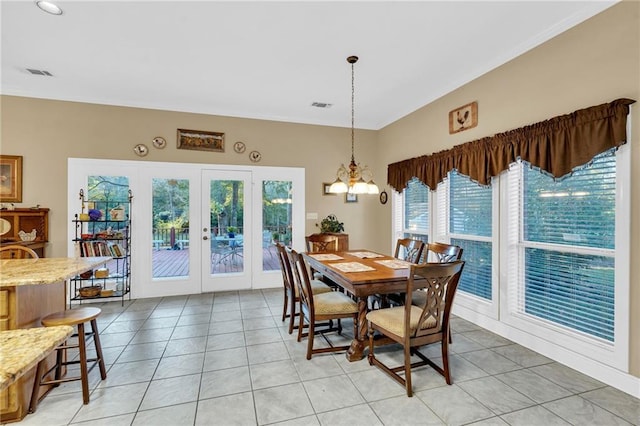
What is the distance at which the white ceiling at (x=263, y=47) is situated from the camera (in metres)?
2.54

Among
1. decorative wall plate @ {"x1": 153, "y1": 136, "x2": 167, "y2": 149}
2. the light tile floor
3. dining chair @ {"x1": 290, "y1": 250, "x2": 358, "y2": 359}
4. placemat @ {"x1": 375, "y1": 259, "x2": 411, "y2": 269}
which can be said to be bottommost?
the light tile floor

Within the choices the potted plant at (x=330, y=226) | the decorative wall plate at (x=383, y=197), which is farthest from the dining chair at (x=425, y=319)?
the decorative wall plate at (x=383, y=197)

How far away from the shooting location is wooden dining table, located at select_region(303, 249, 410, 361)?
2.52 metres

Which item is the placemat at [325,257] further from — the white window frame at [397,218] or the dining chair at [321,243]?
the white window frame at [397,218]

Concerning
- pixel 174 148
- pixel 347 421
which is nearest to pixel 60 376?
pixel 347 421

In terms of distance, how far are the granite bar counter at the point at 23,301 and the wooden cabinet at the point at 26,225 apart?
226 cm

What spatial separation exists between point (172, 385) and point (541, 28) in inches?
170

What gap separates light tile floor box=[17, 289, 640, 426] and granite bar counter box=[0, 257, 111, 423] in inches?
5.8

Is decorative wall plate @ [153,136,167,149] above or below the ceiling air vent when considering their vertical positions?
below

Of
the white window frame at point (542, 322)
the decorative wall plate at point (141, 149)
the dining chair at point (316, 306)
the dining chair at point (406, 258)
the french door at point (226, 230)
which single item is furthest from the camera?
the french door at point (226, 230)

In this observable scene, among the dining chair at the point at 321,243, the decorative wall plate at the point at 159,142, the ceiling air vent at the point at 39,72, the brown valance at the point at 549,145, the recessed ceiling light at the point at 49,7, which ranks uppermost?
the ceiling air vent at the point at 39,72

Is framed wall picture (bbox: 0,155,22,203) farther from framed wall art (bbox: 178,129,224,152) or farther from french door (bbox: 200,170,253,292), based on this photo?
french door (bbox: 200,170,253,292)

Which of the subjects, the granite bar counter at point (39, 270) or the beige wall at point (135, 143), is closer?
the granite bar counter at point (39, 270)

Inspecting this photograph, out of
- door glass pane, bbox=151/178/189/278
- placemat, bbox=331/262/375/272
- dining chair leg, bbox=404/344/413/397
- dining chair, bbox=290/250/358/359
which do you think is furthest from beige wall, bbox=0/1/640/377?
dining chair, bbox=290/250/358/359
